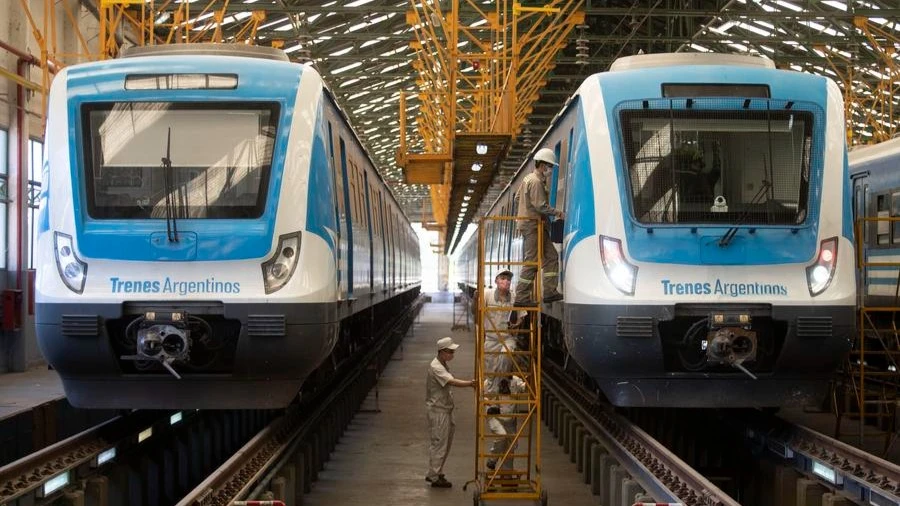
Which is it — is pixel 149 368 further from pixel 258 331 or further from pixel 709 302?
pixel 709 302

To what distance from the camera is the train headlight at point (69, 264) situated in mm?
6754

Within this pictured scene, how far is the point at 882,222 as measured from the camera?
13227 mm

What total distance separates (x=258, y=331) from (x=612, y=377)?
8.44 feet

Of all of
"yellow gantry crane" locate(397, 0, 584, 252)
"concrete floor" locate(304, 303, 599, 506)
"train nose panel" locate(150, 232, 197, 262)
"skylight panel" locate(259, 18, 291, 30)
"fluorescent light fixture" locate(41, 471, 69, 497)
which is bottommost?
"concrete floor" locate(304, 303, 599, 506)

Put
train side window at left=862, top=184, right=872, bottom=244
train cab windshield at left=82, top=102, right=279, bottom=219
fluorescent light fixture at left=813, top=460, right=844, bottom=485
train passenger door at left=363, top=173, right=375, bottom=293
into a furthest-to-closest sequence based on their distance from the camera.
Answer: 1. train side window at left=862, top=184, right=872, bottom=244
2. train passenger door at left=363, top=173, right=375, bottom=293
3. train cab windshield at left=82, top=102, right=279, bottom=219
4. fluorescent light fixture at left=813, top=460, right=844, bottom=485

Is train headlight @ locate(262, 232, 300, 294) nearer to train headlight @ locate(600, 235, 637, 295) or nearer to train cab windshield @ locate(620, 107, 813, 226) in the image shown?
train headlight @ locate(600, 235, 637, 295)

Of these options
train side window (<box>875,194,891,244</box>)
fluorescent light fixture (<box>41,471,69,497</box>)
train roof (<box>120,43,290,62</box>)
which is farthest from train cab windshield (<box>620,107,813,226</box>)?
train side window (<box>875,194,891,244</box>)

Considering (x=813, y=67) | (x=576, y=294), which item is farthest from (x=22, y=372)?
(x=813, y=67)

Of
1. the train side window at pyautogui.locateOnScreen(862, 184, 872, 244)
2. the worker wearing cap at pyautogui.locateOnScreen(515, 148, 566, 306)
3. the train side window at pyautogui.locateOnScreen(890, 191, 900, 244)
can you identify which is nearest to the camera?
the worker wearing cap at pyautogui.locateOnScreen(515, 148, 566, 306)

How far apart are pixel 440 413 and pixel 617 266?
230 centimetres

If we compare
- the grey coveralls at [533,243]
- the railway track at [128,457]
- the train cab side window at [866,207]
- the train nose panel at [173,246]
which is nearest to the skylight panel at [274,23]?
the train cab side window at [866,207]

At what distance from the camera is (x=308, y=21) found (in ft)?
77.3

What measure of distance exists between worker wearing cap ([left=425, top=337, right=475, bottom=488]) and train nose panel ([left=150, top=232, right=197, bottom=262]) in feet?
8.19

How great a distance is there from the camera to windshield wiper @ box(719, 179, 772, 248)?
23.3 ft
